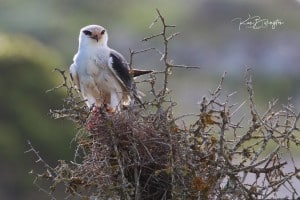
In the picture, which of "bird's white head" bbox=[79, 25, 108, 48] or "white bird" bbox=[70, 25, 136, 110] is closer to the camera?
"white bird" bbox=[70, 25, 136, 110]

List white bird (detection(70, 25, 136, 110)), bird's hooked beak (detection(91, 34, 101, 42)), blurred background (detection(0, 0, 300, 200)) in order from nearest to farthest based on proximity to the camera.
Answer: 1. white bird (detection(70, 25, 136, 110))
2. bird's hooked beak (detection(91, 34, 101, 42))
3. blurred background (detection(0, 0, 300, 200))

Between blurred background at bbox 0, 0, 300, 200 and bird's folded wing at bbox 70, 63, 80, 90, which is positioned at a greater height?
blurred background at bbox 0, 0, 300, 200

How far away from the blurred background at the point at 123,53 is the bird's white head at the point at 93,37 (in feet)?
44.7

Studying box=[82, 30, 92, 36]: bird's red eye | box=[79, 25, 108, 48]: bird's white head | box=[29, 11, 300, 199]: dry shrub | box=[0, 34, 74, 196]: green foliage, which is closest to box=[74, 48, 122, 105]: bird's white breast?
box=[79, 25, 108, 48]: bird's white head

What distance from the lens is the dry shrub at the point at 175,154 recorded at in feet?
20.2

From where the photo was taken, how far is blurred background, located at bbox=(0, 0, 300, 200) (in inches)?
927

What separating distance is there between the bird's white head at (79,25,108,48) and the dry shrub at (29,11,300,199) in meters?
2.20

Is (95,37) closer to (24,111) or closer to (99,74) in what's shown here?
(99,74)

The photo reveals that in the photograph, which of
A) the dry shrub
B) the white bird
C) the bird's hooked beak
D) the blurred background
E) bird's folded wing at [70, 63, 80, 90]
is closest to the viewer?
the dry shrub

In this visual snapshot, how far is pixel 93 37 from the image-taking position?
8.98m

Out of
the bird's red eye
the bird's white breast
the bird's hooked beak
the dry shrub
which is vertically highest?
the bird's red eye

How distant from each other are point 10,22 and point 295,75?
11.2 meters

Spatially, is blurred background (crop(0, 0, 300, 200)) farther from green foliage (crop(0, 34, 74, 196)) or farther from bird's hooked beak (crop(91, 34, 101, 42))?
bird's hooked beak (crop(91, 34, 101, 42))

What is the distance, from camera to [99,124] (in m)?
6.62
